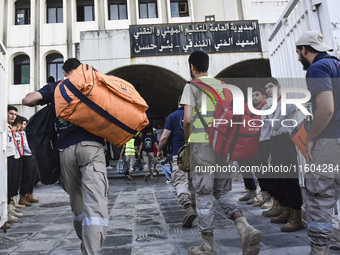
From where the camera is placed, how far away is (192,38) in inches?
476

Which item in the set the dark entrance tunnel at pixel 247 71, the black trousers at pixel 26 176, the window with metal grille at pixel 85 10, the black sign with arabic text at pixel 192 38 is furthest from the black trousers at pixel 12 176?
the window with metal grille at pixel 85 10

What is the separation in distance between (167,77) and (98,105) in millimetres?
11060

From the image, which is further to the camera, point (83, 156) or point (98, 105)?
point (83, 156)

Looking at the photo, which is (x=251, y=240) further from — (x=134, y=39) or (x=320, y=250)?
(x=134, y=39)

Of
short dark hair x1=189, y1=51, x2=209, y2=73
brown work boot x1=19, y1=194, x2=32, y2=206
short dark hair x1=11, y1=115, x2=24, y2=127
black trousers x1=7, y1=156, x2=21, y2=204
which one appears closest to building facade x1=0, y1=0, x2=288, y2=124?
short dark hair x1=11, y1=115, x2=24, y2=127

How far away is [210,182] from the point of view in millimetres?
2605

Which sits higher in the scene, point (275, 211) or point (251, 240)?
point (251, 240)

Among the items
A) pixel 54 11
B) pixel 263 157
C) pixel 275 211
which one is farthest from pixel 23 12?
pixel 275 211

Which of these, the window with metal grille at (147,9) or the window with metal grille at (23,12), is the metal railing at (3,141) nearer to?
the window with metal grille at (147,9)

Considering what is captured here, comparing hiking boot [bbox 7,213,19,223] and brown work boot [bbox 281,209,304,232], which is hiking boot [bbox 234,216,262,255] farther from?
hiking boot [bbox 7,213,19,223]

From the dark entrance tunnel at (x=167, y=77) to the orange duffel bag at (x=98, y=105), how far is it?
9.89 m

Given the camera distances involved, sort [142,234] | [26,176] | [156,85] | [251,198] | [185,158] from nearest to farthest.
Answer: [185,158], [142,234], [251,198], [26,176], [156,85]

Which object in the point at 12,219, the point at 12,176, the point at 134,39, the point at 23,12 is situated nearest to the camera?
the point at 12,219

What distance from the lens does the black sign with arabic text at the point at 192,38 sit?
12.0 meters
